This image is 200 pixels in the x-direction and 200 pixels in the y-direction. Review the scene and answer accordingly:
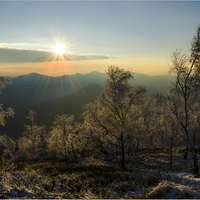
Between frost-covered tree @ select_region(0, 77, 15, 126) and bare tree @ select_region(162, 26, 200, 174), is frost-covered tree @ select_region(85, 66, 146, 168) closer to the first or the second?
bare tree @ select_region(162, 26, 200, 174)

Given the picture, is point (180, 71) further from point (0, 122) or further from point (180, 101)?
point (0, 122)

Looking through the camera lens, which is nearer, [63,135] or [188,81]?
[188,81]

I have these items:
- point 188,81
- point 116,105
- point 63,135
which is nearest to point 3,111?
point 116,105

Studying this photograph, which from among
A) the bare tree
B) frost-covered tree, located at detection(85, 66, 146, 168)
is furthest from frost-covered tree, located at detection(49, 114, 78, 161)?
the bare tree

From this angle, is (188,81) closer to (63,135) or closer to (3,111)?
(3,111)

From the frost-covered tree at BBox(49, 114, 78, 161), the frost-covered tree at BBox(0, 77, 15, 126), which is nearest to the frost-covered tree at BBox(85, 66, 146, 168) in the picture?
the frost-covered tree at BBox(0, 77, 15, 126)

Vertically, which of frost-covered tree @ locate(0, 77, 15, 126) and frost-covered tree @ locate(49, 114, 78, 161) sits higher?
frost-covered tree @ locate(0, 77, 15, 126)

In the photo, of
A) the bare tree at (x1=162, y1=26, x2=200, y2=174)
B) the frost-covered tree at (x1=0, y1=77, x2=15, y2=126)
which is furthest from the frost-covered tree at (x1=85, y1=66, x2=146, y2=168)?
the frost-covered tree at (x1=0, y1=77, x2=15, y2=126)

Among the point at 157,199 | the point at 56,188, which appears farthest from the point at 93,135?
the point at 157,199

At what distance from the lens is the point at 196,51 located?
10.9 m

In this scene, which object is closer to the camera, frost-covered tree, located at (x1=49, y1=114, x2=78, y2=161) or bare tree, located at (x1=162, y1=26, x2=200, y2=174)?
bare tree, located at (x1=162, y1=26, x2=200, y2=174)

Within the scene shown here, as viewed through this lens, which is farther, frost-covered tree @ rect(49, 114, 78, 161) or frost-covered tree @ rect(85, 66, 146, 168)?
frost-covered tree @ rect(49, 114, 78, 161)

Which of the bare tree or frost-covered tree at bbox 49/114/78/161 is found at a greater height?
the bare tree

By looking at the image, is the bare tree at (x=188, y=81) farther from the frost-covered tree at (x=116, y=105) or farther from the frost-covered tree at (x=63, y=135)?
the frost-covered tree at (x=63, y=135)
